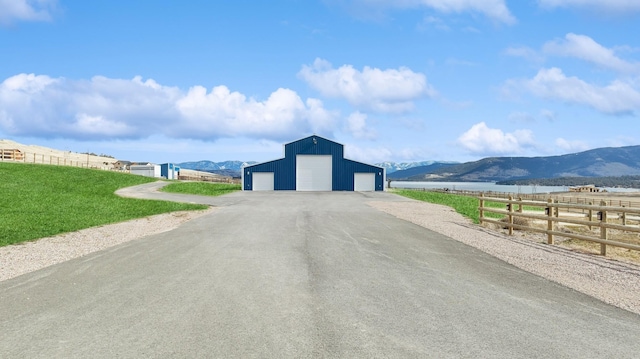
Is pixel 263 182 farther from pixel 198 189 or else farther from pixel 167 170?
pixel 167 170

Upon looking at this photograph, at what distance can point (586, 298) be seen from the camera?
26.6 ft

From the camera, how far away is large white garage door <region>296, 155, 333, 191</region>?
49.7 meters

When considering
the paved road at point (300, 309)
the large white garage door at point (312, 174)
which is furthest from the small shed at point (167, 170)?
the paved road at point (300, 309)

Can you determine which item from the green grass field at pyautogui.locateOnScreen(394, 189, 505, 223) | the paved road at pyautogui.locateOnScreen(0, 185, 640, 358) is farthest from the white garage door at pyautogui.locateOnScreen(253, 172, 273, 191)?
the paved road at pyautogui.locateOnScreen(0, 185, 640, 358)

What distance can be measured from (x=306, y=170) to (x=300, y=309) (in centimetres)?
4320

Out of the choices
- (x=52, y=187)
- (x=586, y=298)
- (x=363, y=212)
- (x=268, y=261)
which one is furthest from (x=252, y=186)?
(x=586, y=298)

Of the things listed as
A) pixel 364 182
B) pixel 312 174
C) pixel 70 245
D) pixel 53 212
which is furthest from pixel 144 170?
pixel 70 245

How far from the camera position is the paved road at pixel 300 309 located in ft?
17.9

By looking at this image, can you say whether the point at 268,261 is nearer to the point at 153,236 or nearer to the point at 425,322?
the point at 425,322

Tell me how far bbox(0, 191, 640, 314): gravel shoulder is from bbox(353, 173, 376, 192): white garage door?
3089 centimetres

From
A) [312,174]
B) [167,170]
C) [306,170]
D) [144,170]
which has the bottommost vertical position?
[312,174]

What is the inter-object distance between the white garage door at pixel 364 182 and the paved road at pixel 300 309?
3816 cm

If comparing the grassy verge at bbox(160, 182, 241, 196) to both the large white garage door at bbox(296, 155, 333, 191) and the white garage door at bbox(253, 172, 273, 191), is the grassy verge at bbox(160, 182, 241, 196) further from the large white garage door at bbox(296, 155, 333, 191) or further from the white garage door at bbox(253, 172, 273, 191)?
the large white garage door at bbox(296, 155, 333, 191)

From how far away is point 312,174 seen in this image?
49.9 m
